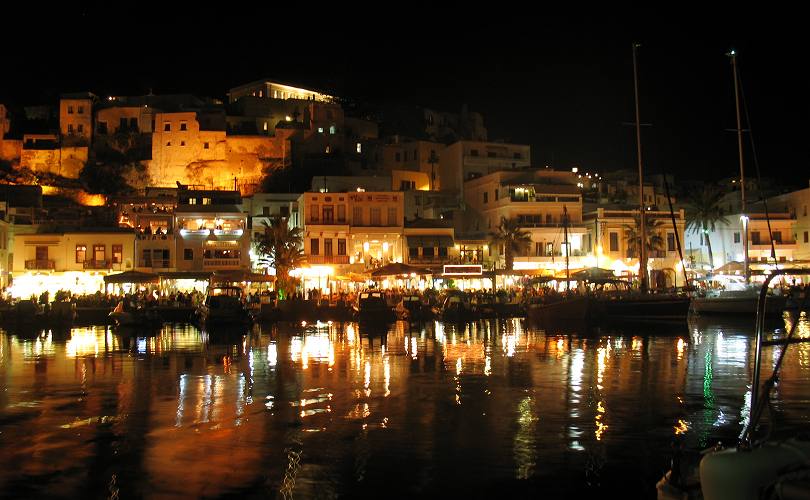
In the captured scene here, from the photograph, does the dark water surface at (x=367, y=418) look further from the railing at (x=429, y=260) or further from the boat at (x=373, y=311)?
the railing at (x=429, y=260)

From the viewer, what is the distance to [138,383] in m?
18.0

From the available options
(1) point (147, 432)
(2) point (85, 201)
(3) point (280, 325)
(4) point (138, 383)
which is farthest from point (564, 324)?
(2) point (85, 201)

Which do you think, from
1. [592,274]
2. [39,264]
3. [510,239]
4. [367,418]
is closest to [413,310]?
[592,274]

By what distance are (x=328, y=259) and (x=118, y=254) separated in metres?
15.1

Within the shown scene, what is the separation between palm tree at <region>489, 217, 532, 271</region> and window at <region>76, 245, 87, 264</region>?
30810mm

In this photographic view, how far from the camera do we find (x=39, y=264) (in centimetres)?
5425

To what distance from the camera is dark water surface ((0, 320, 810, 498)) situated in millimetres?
9516

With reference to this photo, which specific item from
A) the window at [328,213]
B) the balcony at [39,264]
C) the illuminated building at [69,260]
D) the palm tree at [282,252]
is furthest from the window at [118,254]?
the window at [328,213]

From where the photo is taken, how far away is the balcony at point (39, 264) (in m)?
54.1

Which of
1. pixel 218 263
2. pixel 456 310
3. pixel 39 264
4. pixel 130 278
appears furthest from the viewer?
pixel 218 263

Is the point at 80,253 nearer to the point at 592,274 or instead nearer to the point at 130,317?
the point at 130,317

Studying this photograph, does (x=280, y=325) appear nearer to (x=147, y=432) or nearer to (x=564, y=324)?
(x=564, y=324)

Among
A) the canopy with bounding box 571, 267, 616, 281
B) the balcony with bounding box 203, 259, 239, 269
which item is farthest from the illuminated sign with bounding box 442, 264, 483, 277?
the balcony with bounding box 203, 259, 239, 269

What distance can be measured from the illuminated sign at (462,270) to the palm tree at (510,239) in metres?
9.64
